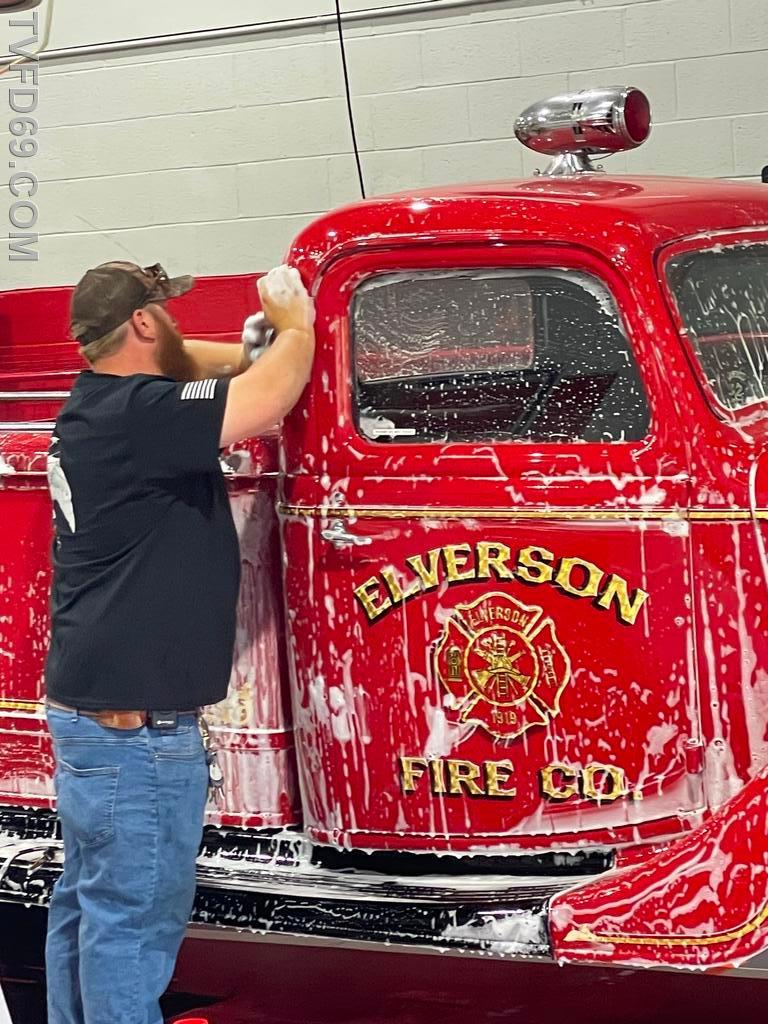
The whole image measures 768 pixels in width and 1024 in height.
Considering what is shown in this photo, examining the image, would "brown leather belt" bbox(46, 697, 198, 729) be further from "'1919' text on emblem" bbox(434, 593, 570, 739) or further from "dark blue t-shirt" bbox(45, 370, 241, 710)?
"'1919' text on emblem" bbox(434, 593, 570, 739)

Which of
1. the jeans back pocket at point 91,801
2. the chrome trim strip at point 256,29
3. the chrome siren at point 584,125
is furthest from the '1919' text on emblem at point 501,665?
the chrome trim strip at point 256,29

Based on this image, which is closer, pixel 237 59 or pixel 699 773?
pixel 699 773

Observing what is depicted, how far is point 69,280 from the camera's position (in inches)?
304

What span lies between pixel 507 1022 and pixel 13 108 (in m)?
5.94

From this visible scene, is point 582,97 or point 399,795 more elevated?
point 582,97

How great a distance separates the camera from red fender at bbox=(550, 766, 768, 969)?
8.48ft

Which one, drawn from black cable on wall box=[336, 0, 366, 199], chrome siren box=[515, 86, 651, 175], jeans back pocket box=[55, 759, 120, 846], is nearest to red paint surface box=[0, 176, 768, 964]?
chrome siren box=[515, 86, 651, 175]

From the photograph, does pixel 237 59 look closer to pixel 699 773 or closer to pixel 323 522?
pixel 323 522

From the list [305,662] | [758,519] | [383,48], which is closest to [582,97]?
[758,519]

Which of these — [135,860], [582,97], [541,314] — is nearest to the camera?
[135,860]

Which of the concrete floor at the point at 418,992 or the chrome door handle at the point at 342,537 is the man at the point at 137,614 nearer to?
the chrome door handle at the point at 342,537

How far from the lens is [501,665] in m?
2.91

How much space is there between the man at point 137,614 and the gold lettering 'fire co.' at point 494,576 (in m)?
0.32

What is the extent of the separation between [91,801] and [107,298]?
0.96 metres
